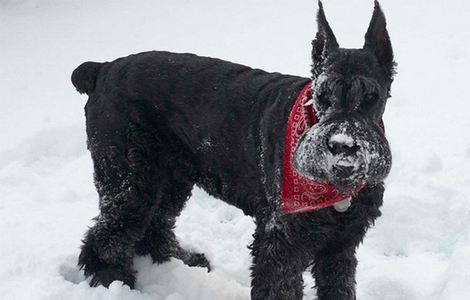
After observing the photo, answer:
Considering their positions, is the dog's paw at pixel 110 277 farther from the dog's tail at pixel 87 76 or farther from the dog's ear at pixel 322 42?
the dog's ear at pixel 322 42

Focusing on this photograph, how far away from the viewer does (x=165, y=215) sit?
438 cm

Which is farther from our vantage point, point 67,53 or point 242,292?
point 67,53

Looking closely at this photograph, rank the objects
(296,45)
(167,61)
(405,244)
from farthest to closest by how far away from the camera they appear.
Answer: (296,45)
(405,244)
(167,61)

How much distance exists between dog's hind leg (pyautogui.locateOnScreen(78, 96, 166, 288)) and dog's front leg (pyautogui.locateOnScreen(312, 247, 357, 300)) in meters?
1.20

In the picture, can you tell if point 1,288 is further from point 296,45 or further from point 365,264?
point 296,45

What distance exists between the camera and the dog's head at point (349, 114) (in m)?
2.78

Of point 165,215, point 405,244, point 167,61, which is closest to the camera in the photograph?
point 167,61

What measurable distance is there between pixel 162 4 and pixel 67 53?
271cm

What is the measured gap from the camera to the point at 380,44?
3.25m

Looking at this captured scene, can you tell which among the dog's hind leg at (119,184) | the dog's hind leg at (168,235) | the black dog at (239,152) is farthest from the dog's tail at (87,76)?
the dog's hind leg at (168,235)

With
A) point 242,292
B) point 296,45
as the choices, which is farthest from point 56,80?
point 242,292

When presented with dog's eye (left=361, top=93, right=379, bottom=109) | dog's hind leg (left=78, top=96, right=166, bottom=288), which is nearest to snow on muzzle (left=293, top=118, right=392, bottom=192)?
dog's eye (left=361, top=93, right=379, bottom=109)

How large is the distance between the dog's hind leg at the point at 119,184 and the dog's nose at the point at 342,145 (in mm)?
1500

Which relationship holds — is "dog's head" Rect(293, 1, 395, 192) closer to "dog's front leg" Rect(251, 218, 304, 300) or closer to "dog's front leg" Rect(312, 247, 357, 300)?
"dog's front leg" Rect(251, 218, 304, 300)
